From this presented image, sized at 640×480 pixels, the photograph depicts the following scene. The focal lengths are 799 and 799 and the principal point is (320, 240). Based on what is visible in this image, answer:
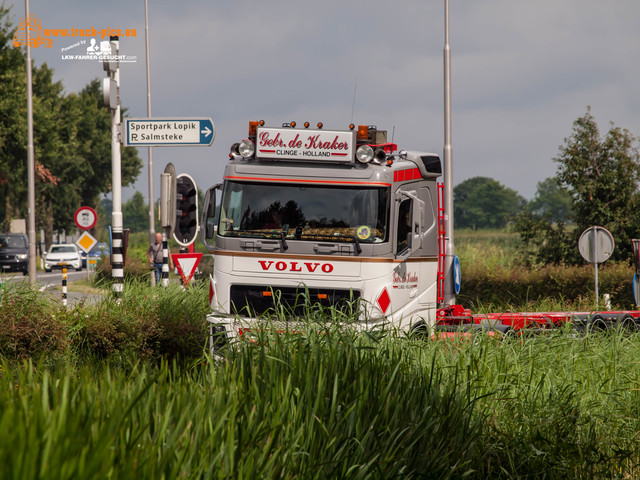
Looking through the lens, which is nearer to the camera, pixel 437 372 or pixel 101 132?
pixel 437 372

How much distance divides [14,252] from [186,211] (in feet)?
108

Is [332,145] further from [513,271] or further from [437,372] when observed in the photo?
[513,271]

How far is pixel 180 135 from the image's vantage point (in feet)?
43.0

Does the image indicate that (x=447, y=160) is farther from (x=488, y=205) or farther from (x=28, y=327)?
(x=488, y=205)

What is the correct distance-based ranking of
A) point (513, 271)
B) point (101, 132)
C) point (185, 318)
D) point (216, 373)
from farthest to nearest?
1. point (101, 132)
2. point (513, 271)
3. point (185, 318)
4. point (216, 373)

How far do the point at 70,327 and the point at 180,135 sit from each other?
14.0 feet

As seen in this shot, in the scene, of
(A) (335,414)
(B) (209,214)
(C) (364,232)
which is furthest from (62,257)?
(A) (335,414)

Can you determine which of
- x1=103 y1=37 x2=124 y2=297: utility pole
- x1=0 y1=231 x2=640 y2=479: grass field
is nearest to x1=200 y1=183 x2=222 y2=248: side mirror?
x1=0 y1=231 x2=640 y2=479: grass field

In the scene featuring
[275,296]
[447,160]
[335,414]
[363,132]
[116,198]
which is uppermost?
[447,160]

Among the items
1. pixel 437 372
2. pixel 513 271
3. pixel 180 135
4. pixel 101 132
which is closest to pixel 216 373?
pixel 437 372

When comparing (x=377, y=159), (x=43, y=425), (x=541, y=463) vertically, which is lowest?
(x=541, y=463)

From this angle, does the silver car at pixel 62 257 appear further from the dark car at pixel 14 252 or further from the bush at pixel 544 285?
the bush at pixel 544 285

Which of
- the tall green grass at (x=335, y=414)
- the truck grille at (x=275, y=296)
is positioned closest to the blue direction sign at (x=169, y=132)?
the truck grille at (x=275, y=296)

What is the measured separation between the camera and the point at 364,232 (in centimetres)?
967
